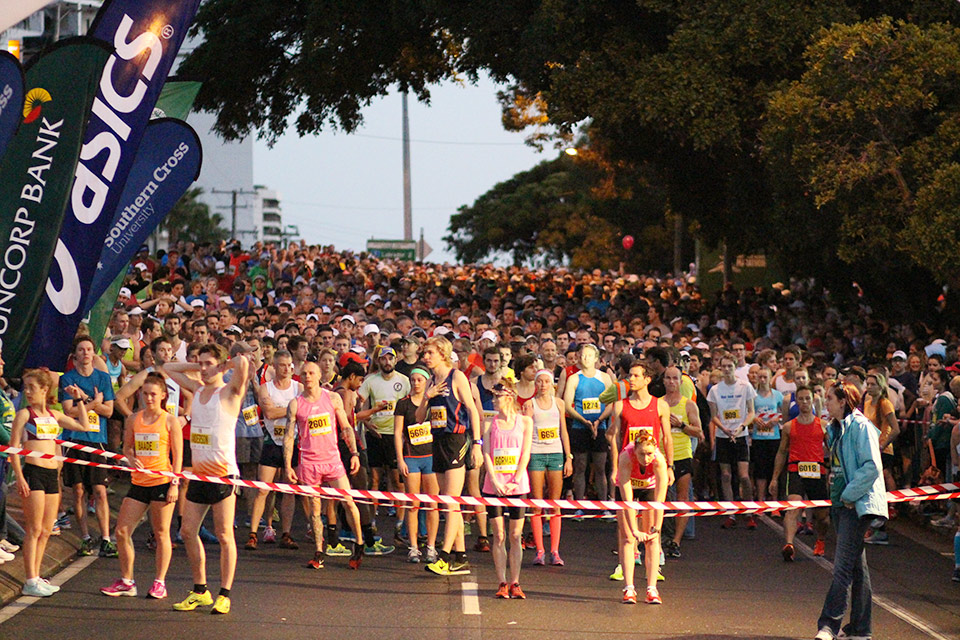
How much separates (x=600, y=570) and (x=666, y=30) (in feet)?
46.4

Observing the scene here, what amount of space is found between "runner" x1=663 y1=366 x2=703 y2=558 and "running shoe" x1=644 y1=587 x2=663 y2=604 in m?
2.56

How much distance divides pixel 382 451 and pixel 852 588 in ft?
17.8

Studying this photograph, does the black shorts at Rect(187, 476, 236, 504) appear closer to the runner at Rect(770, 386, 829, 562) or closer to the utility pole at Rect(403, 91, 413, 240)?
the runner at Rect(770, 386, 829, 562)

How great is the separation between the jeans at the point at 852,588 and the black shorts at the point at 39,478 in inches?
218

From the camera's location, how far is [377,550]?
1249 cm

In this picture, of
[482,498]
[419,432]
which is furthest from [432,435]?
[482,498]

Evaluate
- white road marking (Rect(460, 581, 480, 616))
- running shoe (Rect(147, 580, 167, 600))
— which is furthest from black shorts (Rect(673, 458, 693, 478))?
running shoe (Rect(147, 580, 167, 600))

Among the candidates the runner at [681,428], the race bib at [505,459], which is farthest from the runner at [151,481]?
the runner at [681,428]

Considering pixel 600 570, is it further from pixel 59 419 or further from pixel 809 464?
pixel 59 419

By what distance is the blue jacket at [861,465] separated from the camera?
9031 millimetres

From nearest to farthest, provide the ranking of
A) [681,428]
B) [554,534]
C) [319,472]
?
[319,472] < [554,534] < [681,428]

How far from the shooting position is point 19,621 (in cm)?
919

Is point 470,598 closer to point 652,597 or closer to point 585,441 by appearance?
point 652,597

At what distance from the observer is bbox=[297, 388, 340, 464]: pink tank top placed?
11.6 metres
